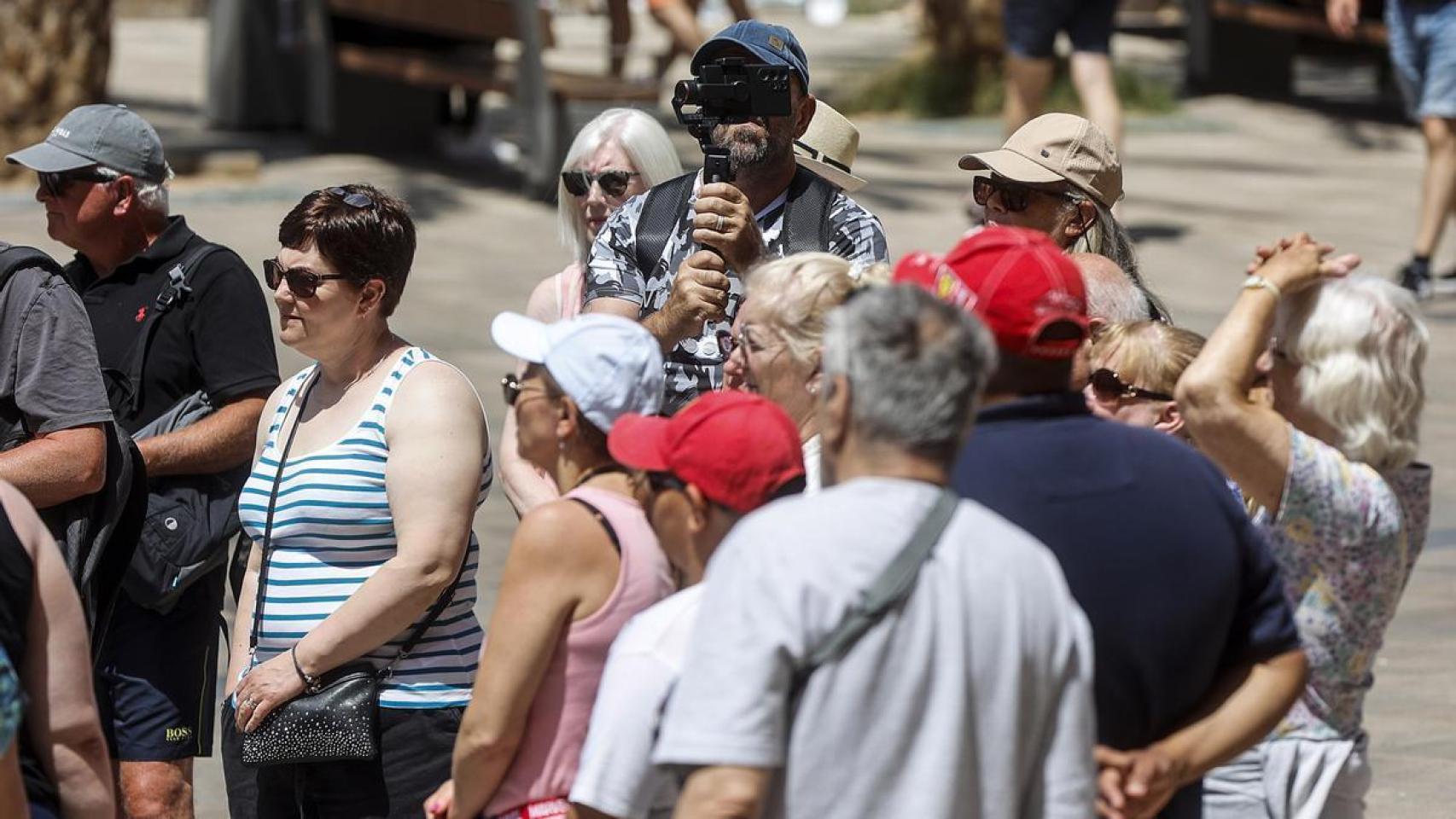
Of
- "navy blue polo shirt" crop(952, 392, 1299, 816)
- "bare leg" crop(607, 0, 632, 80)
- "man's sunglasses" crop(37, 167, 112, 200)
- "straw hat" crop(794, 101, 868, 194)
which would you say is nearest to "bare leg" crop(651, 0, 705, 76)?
"bare leg" crop(607, 0, 632, 80)

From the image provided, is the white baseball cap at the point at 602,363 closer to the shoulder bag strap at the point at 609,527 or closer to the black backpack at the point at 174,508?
the shoulder bag strap at the point at 609,527

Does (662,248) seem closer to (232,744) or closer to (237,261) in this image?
(237,261)

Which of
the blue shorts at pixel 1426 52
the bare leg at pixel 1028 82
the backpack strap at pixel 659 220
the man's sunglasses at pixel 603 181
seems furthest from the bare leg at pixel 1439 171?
the backpack strap at pixel 659 220

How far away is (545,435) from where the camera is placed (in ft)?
11.0

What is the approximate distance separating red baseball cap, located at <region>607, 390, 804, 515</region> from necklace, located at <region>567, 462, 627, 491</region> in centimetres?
20

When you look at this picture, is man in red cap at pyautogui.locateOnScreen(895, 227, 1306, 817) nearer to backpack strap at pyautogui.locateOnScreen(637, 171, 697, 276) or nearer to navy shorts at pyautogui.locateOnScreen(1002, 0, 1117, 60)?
backpack strap at pyautogui.locateOnScreen(637, 171, 697, 276)

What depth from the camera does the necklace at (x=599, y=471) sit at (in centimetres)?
329

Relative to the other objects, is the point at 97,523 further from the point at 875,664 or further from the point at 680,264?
the point at 875,664

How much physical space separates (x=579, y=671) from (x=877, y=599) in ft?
2.65

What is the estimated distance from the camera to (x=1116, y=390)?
3965mm

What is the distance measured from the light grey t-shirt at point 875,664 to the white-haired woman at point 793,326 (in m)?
1.00

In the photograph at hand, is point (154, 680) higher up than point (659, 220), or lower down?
lower down

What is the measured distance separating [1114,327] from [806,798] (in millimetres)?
1734

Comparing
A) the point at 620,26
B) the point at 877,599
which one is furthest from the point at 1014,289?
the point at 620,26
